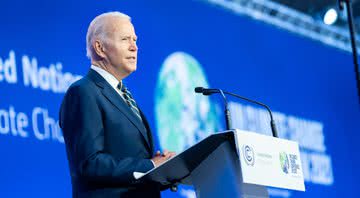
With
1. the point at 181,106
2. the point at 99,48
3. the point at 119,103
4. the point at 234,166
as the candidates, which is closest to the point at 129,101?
the point at 119,103

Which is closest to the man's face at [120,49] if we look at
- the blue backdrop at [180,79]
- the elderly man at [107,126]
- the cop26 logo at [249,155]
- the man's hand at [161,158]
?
the elderly man at [107,126]

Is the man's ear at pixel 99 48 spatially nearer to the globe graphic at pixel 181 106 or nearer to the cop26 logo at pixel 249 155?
the cop26 logo at pixel 249 155

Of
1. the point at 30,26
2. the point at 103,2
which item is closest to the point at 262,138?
the point at 30,26

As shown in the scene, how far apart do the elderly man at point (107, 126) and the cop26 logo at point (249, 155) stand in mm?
318

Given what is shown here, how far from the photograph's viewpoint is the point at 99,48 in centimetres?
283

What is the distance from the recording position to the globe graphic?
5.07 metres

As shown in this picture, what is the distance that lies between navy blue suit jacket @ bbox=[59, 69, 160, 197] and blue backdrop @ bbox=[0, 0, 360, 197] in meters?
1.54

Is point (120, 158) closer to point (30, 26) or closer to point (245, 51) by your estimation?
point (30, 26)

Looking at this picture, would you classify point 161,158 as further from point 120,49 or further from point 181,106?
point 181,106

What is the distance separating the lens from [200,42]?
5.62 m

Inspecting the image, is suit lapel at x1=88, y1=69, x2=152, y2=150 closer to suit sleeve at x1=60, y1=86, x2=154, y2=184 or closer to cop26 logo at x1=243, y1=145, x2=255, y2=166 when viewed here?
suit sleeve at x1=60, y1=86, x2=154, y2=184

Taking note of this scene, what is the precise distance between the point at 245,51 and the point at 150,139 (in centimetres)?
333

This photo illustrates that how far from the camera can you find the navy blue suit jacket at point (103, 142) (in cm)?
255

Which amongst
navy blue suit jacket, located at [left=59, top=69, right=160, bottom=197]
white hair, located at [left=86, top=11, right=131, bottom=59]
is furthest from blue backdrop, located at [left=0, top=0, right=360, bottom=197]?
navy blue suit jacket, located at [left=59, top=69, right=160, bottom=197]
